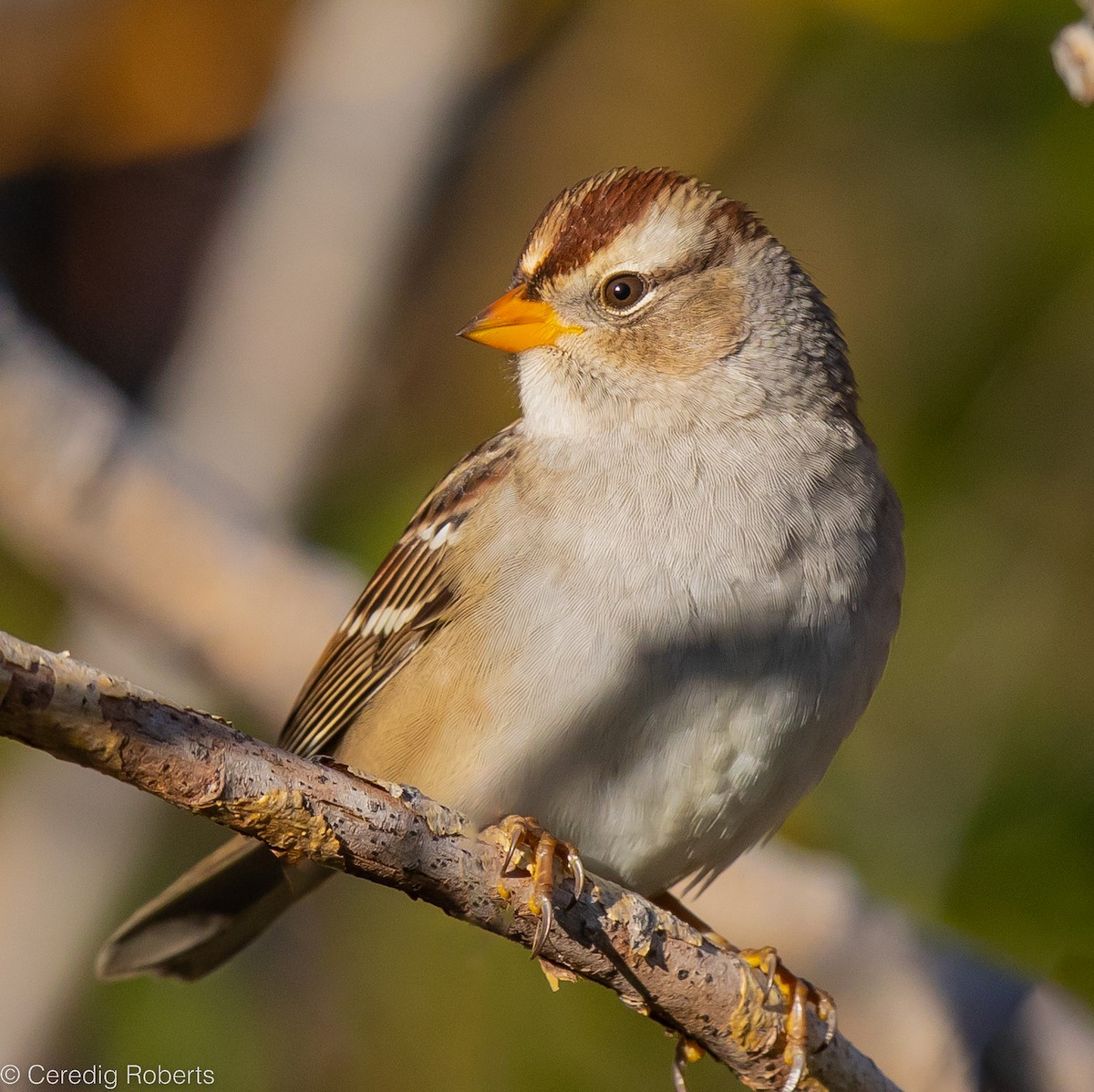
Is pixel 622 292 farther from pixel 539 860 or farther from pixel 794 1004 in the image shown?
pixel 794 1004

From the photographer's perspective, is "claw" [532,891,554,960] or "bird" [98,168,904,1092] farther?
"bird" [98,168,904,1092]

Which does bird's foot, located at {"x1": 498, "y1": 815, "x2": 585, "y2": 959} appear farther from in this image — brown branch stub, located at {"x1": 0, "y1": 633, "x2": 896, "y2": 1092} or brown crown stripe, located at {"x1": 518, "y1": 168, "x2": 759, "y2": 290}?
brown crown stripe, located at {"x1": 518, "y1": 168, "x2": 759, "y2": 290}

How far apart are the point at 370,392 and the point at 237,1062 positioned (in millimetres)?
2040

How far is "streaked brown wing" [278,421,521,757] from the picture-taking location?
270 cm

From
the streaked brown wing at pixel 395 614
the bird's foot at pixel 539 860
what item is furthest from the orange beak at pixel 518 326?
the bird's foot at pixel 539 860

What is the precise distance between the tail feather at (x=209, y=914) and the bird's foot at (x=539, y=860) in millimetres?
761

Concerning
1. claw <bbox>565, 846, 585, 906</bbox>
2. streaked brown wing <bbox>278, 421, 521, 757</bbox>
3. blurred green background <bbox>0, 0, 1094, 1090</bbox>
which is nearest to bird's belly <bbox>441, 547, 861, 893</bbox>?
claw <bbox>565, 846, 585, 906</bbox>

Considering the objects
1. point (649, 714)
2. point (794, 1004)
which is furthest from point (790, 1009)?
point (649, 714)

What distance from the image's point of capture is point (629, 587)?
2.31 metres

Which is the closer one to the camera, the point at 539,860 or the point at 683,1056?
the point at 539,860

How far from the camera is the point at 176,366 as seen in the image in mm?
4191

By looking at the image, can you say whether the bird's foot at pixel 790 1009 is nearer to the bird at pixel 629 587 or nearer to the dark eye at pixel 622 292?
the bird at pixel 629 587

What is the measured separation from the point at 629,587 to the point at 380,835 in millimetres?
714

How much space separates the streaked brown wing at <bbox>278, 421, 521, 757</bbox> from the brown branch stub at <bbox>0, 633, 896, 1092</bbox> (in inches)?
30.0
